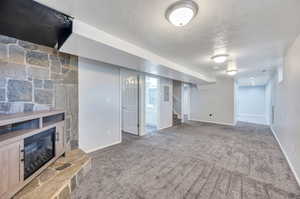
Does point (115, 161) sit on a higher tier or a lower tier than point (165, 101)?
lower

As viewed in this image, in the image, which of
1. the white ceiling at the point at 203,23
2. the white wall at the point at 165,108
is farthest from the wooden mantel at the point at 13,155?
the white wall at the point at 165,108

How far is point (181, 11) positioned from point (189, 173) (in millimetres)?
2531

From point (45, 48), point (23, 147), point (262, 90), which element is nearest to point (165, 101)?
point (45, 48)

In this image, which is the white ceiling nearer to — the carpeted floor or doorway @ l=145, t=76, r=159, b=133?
the carpeted floor

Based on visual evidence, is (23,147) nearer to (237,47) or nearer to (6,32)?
(6,32)

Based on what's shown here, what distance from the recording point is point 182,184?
213 centimetres

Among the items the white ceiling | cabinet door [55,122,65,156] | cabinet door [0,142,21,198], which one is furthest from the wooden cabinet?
the white ceiling

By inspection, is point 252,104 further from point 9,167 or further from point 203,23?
point 9,167

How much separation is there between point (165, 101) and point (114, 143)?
2.99 metres

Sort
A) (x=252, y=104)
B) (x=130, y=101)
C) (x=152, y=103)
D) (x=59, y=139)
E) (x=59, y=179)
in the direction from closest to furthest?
(x=59, y=179) < (x=59, y=139) < (x=130, y=101) < (x=152, y=103) < (x=252, y=104)

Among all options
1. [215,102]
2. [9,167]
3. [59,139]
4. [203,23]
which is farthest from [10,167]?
[215,102]

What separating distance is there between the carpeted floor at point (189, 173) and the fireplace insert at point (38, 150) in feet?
2.23

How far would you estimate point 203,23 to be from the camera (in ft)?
5.90

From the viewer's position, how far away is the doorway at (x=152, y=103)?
→ 19.0 feet
